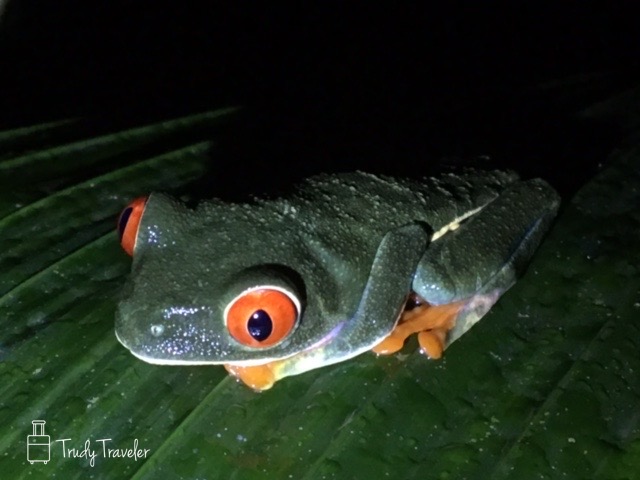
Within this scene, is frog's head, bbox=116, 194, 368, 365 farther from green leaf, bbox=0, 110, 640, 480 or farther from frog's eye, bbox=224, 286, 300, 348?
green leaf, bbox=0, 110, 640, 480

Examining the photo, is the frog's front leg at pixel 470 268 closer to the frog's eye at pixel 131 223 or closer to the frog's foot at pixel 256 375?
the frog's foot at pixel 256 375

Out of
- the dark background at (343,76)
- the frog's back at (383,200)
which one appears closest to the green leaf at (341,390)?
the frog's back at (383,200)

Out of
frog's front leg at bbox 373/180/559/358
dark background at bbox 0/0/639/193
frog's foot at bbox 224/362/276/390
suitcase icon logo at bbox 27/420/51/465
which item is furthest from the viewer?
dark background at bbox 0/0/639/193

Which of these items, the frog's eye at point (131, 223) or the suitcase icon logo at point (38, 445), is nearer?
the suitcase icon logo at point (38, 445)

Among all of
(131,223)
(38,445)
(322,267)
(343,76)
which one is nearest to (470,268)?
(322,267)

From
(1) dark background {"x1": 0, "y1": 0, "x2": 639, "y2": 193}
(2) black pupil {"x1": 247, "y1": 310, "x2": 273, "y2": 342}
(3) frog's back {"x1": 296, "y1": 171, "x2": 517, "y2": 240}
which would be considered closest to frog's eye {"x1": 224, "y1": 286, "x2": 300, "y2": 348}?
(2) black pupil {"x1": 247, "y1": 310, "x2": 273, "y2": 342}

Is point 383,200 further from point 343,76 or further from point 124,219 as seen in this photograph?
point 343,76

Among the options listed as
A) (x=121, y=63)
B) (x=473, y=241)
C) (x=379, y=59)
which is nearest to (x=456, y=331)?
(x=473, y=241)
